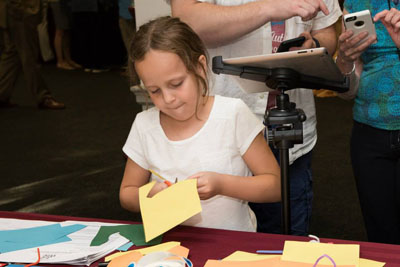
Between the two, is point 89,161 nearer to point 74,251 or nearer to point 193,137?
point 193,137

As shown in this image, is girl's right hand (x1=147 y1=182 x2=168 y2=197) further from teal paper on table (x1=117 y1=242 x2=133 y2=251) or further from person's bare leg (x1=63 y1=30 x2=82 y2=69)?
person's bare leg (x1=63 y1=30 x2=82 y2=69)

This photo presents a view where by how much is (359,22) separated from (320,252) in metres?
0.58

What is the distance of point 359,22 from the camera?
1.33 metres

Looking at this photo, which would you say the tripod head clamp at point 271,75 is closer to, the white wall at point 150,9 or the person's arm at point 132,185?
→ the person's arm at point 132,185

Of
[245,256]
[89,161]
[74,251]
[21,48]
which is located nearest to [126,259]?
[74,251]

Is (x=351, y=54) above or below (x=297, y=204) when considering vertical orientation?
above

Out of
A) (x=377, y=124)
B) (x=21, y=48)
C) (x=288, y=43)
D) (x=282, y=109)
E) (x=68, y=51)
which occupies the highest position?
(x=288, y=43)

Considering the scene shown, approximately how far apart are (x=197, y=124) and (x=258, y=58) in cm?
44

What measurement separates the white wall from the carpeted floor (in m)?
1.12

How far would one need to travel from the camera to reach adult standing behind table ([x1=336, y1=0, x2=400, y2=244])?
4.96 ft

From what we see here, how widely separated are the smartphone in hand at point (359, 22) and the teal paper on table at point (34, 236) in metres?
0.78

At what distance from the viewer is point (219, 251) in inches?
44.1

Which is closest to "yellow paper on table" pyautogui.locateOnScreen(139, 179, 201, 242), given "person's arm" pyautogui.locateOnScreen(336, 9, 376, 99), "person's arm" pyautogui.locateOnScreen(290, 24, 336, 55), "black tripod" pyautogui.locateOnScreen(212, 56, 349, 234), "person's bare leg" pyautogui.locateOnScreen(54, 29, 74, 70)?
"black tripod" pyautogui.locateOnScreen(212, 56, 349, 234)

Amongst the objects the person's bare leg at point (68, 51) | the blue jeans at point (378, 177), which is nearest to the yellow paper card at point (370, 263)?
the blue jeans at point (378, 177)
